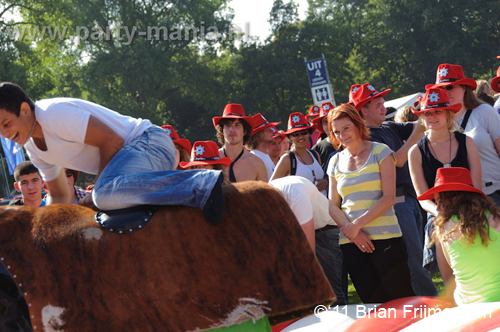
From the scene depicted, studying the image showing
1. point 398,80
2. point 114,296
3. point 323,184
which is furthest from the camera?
point 398,80

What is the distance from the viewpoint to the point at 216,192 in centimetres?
296

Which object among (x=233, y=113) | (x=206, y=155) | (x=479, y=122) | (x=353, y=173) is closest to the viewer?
(x=353, y=173)

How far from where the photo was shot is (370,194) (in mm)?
4668

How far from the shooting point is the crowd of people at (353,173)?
3068 millimetres

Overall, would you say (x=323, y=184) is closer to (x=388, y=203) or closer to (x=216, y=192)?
(x=388, y=203)

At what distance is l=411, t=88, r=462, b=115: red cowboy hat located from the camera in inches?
182

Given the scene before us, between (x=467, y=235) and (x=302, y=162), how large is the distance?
263cm

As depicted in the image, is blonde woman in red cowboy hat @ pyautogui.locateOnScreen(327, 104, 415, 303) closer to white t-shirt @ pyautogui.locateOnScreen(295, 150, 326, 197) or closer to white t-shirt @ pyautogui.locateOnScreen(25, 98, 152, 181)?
white t-shirt @ pyautogui.locateOnScreen(295, 150, 326, 197)

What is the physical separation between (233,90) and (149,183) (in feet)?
128

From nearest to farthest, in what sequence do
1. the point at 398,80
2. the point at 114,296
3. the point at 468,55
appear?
the point at 114,296 < the point at 468,55 < the point at 398,80

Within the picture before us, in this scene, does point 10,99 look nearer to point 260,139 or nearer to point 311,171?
point 311,171

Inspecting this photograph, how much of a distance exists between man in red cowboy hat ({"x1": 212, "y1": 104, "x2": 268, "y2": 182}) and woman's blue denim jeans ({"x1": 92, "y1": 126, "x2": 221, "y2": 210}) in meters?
2.72

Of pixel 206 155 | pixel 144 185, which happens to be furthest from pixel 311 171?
pixel 144 185

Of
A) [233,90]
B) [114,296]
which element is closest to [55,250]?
[114,296]
